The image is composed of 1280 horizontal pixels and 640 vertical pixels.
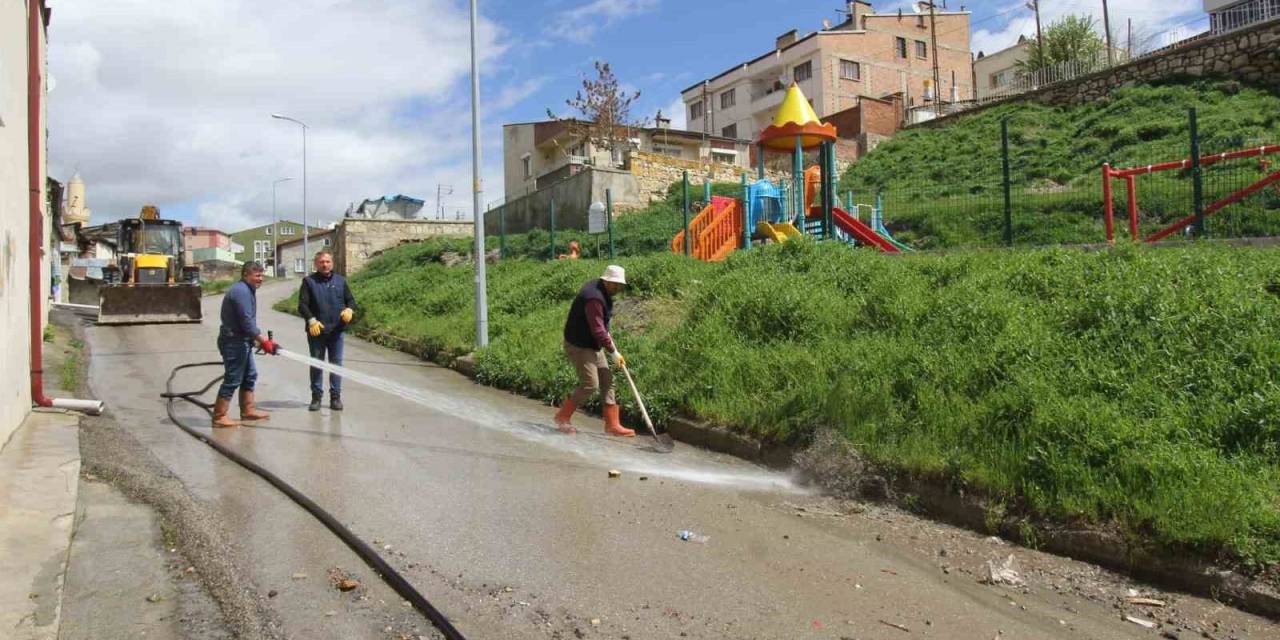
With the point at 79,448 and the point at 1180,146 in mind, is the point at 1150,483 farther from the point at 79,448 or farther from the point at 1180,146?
the point at 1180,146

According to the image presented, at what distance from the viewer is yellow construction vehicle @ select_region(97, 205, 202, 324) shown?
20406mm

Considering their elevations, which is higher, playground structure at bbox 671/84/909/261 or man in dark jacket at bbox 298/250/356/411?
playground structure at bbox 671/84/909/261

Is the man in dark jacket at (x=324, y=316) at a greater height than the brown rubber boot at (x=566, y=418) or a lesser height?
greater

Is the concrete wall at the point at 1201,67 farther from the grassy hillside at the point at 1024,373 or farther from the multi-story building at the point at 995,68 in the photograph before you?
the multi-story building at the point at 995,68

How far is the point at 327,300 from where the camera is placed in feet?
32.7

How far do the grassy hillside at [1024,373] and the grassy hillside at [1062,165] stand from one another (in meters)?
5.51

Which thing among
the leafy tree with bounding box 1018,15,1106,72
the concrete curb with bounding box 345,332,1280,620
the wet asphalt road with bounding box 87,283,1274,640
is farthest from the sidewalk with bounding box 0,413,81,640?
the leafy tree with bounding box 1018,15,1106,72

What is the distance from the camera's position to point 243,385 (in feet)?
29.8

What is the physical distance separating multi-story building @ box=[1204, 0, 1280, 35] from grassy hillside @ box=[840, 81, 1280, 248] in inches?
615

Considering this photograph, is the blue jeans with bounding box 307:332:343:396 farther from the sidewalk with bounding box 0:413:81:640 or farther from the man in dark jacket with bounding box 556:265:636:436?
the man in dark jacket with bounding box 556:265:636:436

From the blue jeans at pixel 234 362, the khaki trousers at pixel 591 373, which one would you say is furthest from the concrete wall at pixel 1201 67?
the blue jeans at pixel 234 362

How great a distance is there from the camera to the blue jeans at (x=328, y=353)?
32.5ft

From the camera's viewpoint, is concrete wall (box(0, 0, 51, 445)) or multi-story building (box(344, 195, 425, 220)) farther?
multi-story building (box(344, 195, 425, 220))

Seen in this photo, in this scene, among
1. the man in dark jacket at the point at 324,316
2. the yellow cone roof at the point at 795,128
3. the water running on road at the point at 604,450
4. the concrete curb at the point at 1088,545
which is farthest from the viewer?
the yellow cone roof at the point at 795,128
